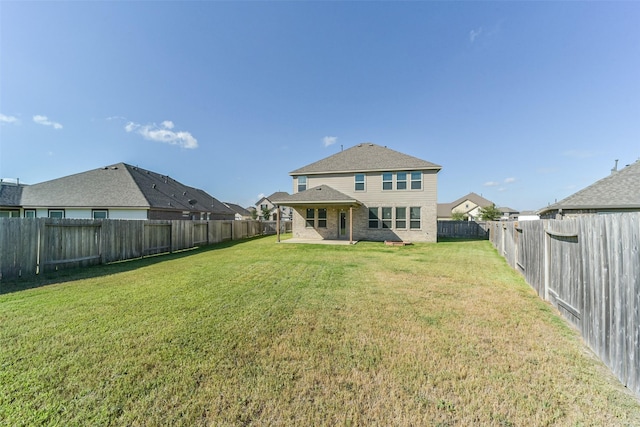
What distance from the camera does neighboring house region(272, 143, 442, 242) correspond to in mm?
16562

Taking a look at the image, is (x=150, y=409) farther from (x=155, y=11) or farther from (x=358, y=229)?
(x=358, y=229)

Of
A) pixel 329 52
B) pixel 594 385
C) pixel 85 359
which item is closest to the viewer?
pixel 594 385

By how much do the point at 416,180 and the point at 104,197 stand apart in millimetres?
23985

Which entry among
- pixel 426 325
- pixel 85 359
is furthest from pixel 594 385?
pixel 85 359

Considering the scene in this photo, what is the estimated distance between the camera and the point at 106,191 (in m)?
19.6

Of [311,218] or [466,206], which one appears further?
[466,206]

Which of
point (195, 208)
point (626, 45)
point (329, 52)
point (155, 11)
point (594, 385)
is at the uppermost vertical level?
point (329, 52)

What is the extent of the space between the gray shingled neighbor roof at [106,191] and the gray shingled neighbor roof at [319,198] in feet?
36.6

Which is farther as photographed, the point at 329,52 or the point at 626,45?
the point at 329,52

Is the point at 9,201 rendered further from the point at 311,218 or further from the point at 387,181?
the point at 387,181

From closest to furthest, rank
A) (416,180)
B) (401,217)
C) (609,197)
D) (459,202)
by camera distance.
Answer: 1. (609,197)
2. (416,180)
3. (401,217)
4. (459,202)

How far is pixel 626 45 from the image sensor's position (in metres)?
10.0

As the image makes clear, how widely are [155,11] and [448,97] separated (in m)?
16.6

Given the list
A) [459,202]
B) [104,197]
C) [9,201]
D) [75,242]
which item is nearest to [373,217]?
[75,242]
